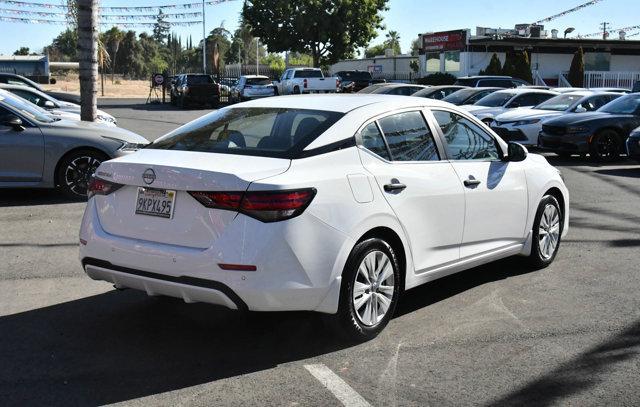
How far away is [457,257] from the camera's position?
5.84 m

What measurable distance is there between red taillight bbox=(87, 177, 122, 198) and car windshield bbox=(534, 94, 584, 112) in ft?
51.6

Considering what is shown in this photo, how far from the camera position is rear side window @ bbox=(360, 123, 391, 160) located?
5238 millimetres

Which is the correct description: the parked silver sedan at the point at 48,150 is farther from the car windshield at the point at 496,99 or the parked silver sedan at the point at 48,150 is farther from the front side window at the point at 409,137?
the car windshield at the point at 496,99

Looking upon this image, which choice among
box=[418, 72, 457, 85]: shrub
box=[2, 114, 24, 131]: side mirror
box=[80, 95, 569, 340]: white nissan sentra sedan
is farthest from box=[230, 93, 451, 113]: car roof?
box=[418, 72, 457, 85]: shrub

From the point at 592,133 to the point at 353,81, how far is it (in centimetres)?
2703

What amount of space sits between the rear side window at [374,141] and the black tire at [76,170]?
615 centimetres

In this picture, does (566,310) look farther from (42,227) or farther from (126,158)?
(42,227)

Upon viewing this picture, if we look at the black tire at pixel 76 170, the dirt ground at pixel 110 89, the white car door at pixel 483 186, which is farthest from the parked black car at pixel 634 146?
the dirt ground at pixel 110 89

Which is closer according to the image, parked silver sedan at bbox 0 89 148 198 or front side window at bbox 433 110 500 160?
front side window at bbox 433 110 500 160

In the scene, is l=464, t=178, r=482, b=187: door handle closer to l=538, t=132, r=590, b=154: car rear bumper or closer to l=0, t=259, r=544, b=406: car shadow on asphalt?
l=0, t=259, r=544, b=406: car shadow on asphalt

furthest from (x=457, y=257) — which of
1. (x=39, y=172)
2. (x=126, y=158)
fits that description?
(x=39, y=172)

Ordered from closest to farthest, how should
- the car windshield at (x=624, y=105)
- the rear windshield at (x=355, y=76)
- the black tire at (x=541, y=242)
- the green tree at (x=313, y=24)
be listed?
the black tire at (x=541, y=242), the car windshield at (x=624, y=105), the rear windshield at (x=355, y=76), the green tree at (x=313, y=24)

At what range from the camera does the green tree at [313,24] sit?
52.4 meters

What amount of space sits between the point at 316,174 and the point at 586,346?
2.16 metres
